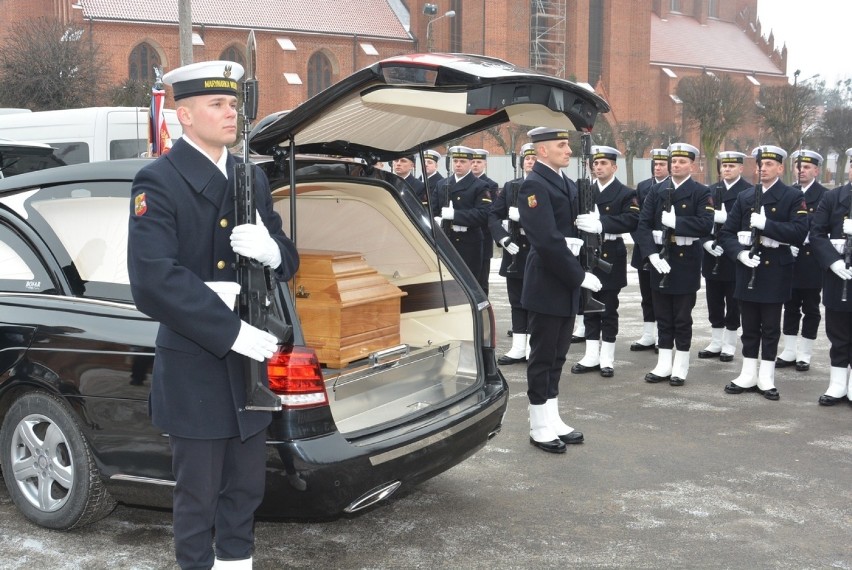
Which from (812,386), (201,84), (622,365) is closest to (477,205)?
(622,365)

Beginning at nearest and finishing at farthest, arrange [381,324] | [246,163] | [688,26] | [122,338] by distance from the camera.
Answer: [246,163] → [122,338] → [381,324] → [688,26]

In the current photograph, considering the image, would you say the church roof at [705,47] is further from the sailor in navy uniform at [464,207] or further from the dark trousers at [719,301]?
the dark trousers at [719,301]

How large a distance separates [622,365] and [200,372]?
20.7 ft

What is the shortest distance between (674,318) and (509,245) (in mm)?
1986

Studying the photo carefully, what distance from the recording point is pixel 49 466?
4297 mm

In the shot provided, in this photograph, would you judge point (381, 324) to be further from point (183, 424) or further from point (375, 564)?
point (183, 424)

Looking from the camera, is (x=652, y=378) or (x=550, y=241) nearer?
(x=550, y=241)

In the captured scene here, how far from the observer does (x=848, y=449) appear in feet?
19.9

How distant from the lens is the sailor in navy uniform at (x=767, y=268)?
7680mm

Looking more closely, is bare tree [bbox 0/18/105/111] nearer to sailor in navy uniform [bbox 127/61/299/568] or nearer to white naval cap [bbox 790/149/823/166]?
white naval cap [bbox 790/149/823/166]

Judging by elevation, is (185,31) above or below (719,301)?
above

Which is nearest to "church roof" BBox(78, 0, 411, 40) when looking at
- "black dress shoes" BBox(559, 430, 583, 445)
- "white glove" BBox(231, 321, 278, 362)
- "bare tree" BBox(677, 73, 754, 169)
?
"bare tree" BBox(677, 73, 754, 169)

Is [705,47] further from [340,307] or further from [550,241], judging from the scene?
[340,307]

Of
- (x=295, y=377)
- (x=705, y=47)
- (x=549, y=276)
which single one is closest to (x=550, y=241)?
(x=549, y=276)
